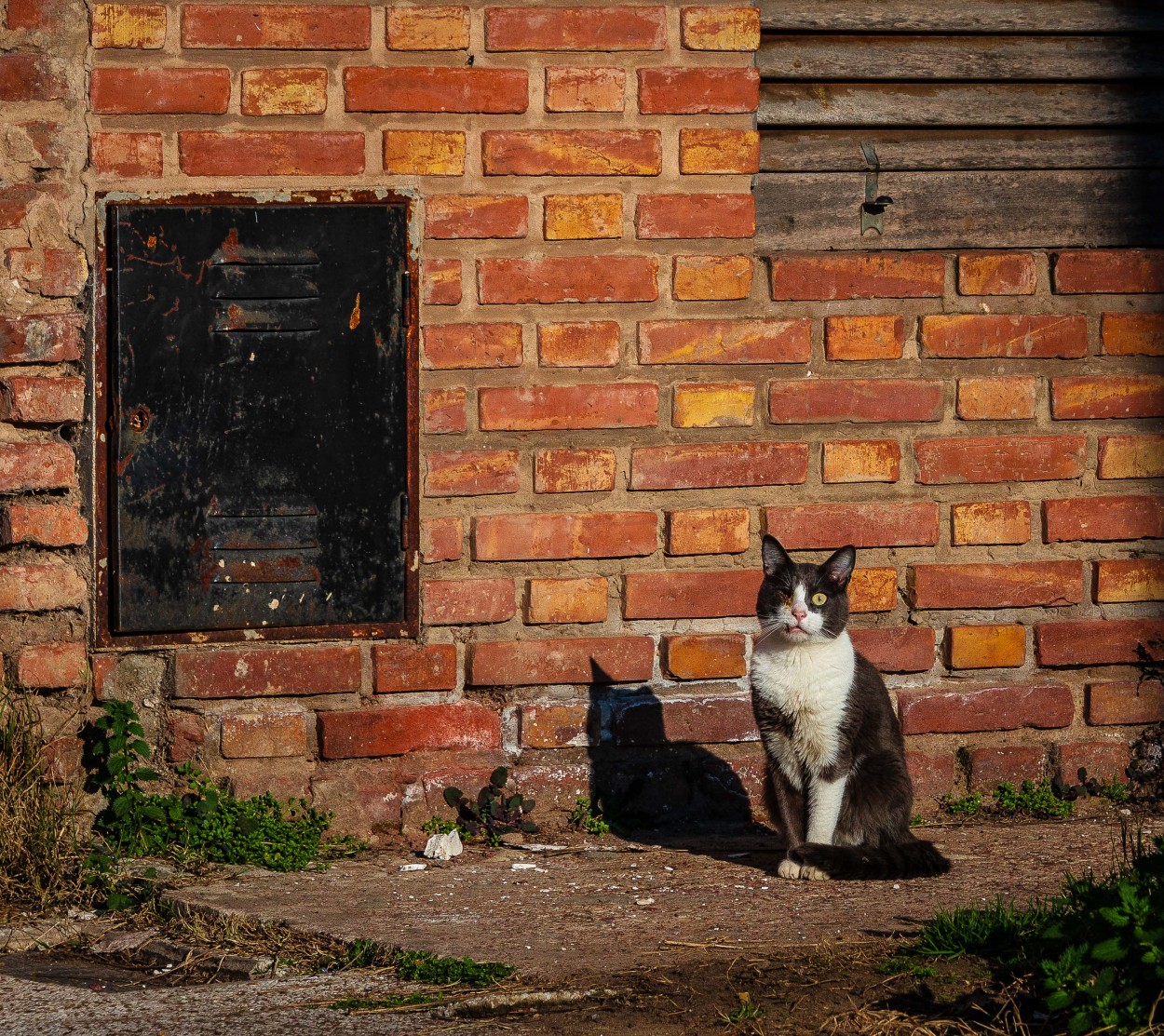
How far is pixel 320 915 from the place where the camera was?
12.1ft

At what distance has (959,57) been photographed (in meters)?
4.70

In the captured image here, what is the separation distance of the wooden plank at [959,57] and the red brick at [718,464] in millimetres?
1107

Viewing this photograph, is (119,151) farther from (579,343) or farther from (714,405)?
(714,405)

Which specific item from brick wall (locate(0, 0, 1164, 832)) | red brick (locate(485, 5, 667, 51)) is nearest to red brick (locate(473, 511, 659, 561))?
brick wall (locate(0, 0, 1164, 832))

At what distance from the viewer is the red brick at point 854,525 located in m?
4.60

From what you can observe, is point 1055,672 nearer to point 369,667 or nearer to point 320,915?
point 369,667

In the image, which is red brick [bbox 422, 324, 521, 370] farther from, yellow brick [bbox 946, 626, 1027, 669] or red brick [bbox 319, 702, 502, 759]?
yellow brick [bbox 946, 626, 1027, 669]

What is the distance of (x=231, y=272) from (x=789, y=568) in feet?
5.65

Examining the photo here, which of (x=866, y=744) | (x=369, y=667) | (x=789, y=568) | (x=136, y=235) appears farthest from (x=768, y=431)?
(x=136, y=235)

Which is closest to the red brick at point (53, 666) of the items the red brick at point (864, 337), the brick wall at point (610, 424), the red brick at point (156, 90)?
the brick wall at point (610, 424)

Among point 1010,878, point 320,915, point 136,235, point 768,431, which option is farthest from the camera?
point 768,431

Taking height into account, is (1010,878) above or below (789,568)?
below

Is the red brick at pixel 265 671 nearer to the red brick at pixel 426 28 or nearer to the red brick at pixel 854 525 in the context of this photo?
the red brick at pixel 854 525

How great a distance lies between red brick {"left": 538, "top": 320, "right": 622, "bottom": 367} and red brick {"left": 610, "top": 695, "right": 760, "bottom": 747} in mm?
1000
